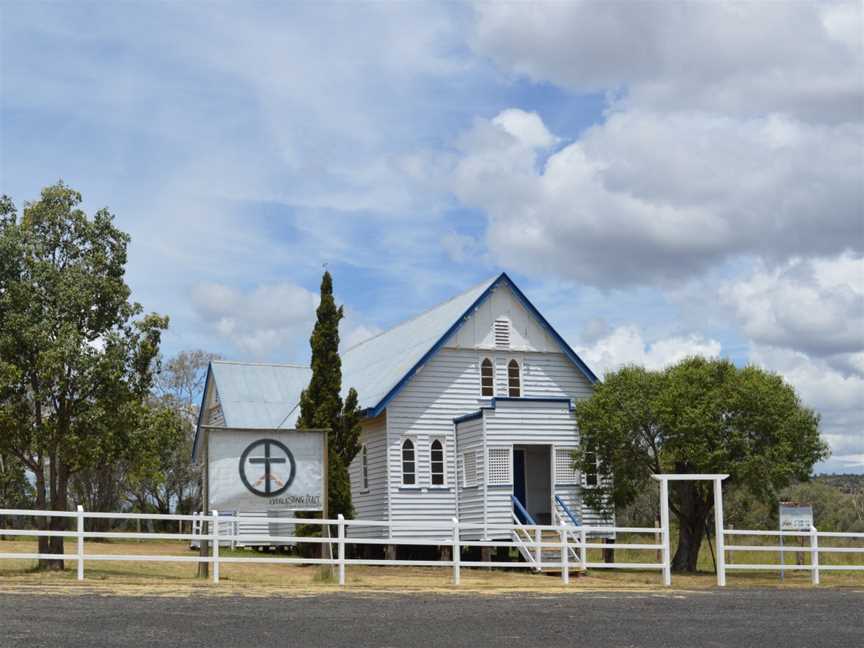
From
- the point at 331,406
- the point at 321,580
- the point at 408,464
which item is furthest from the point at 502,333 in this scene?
the point at 321,580

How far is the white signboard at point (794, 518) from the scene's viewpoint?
27.7 m

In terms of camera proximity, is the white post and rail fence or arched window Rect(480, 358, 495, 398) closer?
the white post and rail fence

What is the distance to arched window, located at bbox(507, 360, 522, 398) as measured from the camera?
3512cm

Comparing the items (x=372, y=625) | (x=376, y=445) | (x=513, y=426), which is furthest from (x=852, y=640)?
(x=376, y=445)

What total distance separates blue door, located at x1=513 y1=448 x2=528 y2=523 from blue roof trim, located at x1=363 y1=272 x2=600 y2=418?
326 cm

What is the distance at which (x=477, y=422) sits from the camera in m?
32.8

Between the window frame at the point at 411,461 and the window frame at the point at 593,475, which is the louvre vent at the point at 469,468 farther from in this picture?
the window frame at the point at 593,475

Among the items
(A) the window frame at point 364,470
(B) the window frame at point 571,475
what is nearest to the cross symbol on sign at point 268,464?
(B) the window frame at point 571,475

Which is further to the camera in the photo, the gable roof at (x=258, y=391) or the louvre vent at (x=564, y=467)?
the gable roof at (x=258, y=391)

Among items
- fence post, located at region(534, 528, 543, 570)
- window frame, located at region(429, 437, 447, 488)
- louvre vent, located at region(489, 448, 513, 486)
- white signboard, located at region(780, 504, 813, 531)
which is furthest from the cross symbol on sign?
white signboard, located at region(780, 504, 813, 531)

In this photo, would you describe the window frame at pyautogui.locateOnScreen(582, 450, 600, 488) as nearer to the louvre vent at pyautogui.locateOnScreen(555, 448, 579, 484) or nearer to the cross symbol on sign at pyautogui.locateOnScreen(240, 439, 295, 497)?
the louvre vent at pyautogui.locateOnScreen(555, 448, 579, 484)

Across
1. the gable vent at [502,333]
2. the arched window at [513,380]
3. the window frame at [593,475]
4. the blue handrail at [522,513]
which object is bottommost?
the blue handrail at [522,513]

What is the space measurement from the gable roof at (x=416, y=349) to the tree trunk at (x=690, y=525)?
18.0ft

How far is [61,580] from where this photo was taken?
21.1m
